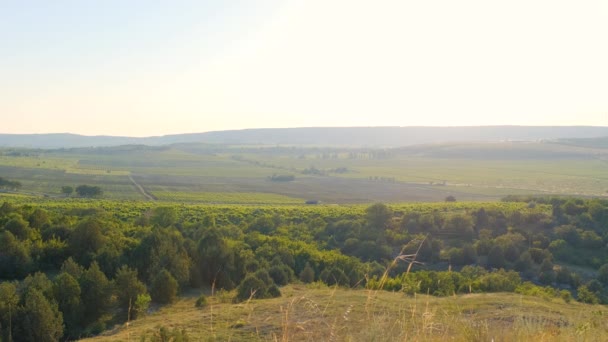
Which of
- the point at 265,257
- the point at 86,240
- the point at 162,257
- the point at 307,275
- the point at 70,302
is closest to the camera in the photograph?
the point at 70,302

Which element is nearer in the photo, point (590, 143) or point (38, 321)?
point (38, 321)

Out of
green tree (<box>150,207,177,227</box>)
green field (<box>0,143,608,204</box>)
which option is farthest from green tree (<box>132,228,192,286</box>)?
green field (<box>0,143,608,204</box>)

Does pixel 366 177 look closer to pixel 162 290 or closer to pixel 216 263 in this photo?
pixel 216 263

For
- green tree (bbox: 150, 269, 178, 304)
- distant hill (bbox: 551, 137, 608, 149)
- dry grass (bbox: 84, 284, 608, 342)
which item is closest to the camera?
dry grass (bbox: 84, 284, 608, 342)

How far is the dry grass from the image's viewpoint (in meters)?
4.75

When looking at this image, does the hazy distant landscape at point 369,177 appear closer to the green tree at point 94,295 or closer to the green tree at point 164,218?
the green tree at point 164,218

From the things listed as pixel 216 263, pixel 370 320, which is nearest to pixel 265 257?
pixel 216 263

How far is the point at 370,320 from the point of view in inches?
228

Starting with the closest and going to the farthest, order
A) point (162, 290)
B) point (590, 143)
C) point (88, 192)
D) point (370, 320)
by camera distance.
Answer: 1. point (370, 320)
2. point (162, 290)
3. point (88, 192)
4. point (590, 143)

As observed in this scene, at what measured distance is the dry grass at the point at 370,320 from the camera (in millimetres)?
4746

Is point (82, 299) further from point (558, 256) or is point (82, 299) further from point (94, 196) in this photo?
point (94, 196)

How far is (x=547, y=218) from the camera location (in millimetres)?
44312

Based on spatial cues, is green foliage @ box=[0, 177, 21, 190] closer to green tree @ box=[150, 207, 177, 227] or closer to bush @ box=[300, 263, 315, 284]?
green tree @ box=[150, 207, 177, 227]

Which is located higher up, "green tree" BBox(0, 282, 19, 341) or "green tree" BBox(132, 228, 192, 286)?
"green tree" BBox(0, 282, 19, 341)
